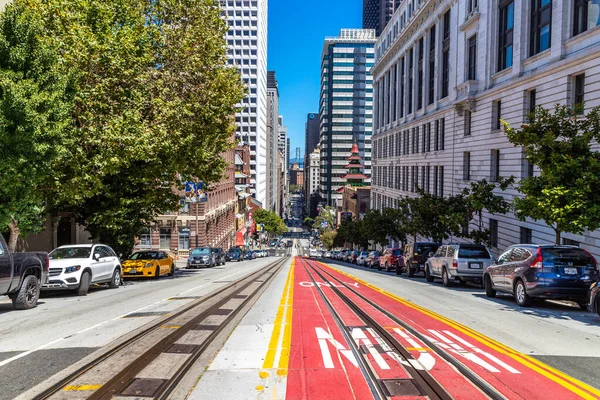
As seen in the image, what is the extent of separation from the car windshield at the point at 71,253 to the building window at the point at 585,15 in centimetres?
2486

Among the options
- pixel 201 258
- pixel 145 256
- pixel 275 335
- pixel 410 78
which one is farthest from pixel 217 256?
pixel 410 78

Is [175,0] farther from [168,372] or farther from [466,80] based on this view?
[466,80]

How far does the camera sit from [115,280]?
18.6 meters

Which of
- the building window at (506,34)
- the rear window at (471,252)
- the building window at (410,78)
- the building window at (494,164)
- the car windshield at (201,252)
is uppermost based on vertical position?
the building window at (410,78)

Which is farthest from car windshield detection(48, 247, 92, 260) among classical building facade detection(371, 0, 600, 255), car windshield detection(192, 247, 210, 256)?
car windshield detection(192, 247, 210, 256)

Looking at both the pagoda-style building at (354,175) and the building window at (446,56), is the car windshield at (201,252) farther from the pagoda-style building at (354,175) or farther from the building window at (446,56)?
the pagoda-style building at (354,175)

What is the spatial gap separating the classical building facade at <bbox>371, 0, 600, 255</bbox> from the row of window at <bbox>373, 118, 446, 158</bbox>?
0.13 m

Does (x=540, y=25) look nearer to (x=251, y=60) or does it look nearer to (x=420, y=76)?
(x=420, y=76)

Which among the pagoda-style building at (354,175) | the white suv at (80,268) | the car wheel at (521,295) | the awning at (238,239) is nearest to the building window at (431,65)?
the car wheel at (521,295)

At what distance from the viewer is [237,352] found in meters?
7.29

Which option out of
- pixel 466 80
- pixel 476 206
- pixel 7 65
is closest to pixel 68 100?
pixel 7 65

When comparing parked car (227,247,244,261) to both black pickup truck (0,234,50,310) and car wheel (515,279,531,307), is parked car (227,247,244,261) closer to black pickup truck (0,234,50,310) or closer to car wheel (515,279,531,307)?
black pickup truck (0,234,50,310)

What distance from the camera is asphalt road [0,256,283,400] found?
6.57 metres

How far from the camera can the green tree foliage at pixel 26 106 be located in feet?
43.4
